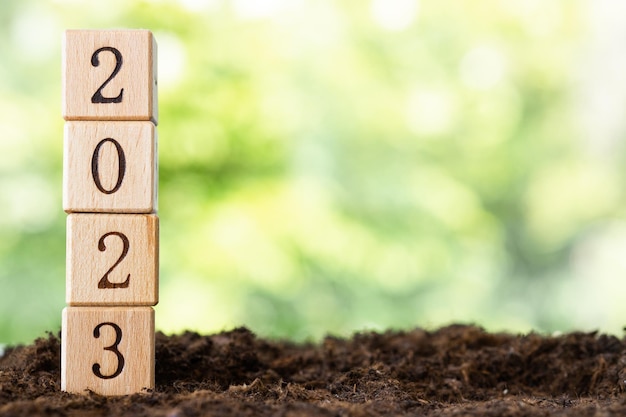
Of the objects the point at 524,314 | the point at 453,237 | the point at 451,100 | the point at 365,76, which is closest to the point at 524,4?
the point at 451,100

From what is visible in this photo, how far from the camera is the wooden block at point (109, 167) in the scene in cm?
145

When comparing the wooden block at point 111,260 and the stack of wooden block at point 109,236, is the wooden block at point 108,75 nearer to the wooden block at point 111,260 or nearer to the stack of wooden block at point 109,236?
the stack of wooden block at point 109,236

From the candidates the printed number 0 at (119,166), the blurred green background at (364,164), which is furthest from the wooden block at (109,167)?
the blurred green background at (364,164)

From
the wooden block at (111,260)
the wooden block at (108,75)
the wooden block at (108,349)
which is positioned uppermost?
the wooden block at (108,75)

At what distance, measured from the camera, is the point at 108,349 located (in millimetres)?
1451

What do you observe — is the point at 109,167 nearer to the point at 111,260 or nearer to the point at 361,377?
the point at 111,260

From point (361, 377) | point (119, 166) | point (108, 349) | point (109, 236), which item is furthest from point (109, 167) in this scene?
point (361, 377)

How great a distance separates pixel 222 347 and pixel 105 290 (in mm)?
410

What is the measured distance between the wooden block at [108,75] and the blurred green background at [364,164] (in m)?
3.06

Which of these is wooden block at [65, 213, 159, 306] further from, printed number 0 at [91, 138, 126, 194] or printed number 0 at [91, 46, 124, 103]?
printed number 0 at [91, 46, 124, 103]

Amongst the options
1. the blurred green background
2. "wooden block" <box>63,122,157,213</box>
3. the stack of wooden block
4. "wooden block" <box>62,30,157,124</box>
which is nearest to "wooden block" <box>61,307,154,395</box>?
the stack of wooden block

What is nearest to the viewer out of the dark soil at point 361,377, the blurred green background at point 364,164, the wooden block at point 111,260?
the dark soil at point 361,377

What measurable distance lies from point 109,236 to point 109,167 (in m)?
0.14

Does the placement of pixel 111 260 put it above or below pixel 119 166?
below
